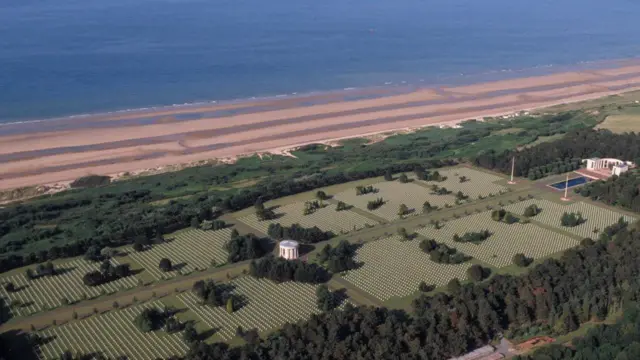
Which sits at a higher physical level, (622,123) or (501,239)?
(622,123)

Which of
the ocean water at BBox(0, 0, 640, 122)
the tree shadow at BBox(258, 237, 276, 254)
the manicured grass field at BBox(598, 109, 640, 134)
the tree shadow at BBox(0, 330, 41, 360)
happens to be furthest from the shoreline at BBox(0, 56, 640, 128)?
the tree shadow at BBox(0, 330, 41, 360)

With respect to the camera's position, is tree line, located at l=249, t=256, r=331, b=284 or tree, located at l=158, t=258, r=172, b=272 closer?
tree line, located at l=249, t=256, r=331, b=284

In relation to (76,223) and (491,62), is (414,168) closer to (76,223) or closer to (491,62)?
(76,223)

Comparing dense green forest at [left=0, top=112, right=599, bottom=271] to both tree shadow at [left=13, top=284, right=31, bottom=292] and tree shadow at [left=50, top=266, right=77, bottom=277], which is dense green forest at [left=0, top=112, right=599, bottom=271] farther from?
tree shadow at [left=13, top=284, right=31, bottom=292]

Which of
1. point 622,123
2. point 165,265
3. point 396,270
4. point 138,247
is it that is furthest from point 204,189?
point 622,123

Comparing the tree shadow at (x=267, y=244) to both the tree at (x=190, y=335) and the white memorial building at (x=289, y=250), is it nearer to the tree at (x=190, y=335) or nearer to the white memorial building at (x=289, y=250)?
the white memorial building at (x=289, y=250)

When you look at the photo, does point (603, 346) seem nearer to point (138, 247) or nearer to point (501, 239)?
point (501, 239)

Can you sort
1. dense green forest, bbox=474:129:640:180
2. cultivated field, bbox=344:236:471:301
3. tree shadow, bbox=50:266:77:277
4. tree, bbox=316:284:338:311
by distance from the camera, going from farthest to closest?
dense green forest, bbox=474:129:640:180, tree shadow, bbox=50:266:77:277, cultivated field, bbox=344:236:471:301, tree, bbox=316:284:338:311
